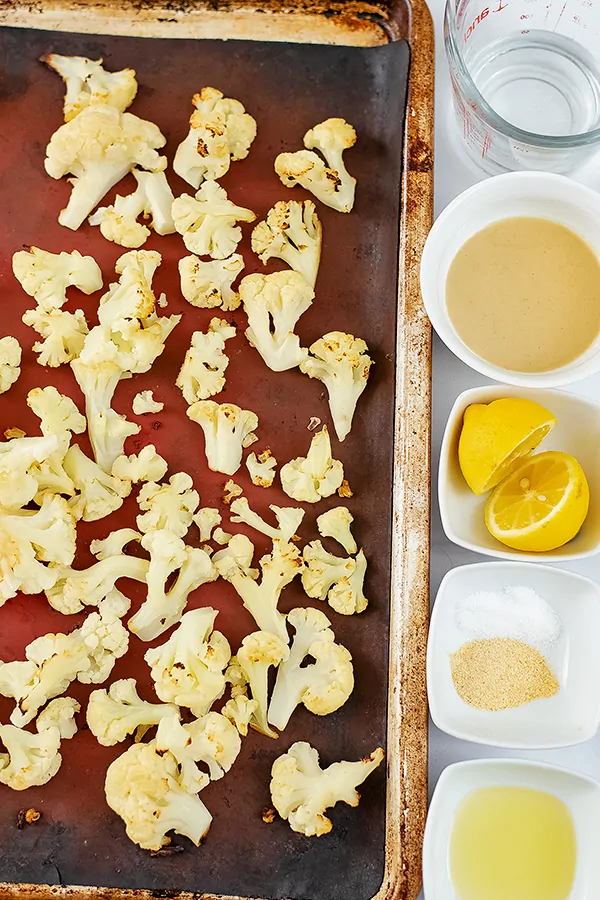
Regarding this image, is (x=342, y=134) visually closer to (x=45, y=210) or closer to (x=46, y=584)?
(x=45, y=210)

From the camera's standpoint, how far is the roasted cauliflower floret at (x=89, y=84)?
5.26 ft

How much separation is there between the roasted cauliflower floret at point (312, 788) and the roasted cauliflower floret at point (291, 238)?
2.77 feet

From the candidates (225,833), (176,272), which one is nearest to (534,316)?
(176,272)

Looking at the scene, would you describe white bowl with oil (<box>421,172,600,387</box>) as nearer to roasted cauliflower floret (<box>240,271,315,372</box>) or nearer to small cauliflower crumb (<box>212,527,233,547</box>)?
roasted cauliflower floret (<box>240,271,315,372</box>)

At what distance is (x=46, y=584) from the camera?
1417mm

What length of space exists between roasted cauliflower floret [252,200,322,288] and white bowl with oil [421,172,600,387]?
22 cm

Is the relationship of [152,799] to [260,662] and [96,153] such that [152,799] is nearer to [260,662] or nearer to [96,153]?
[260,662]

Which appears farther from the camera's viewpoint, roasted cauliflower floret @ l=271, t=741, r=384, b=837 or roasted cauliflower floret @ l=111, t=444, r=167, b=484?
roasted cauliflower floret @ l=111, t=444, r=167, b=484

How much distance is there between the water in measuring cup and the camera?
168cm

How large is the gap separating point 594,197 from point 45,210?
1004mm

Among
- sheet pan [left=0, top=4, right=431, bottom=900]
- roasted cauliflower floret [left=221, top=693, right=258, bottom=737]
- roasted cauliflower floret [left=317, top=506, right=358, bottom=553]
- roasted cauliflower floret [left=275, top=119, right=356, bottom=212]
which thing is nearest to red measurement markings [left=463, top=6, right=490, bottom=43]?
sheet pan [left=0, top=4, right=431, bottom=900]

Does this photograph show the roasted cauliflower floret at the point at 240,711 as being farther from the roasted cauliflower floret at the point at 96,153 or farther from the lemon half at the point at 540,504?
the roasted cauliflower floret at the point at 96,153

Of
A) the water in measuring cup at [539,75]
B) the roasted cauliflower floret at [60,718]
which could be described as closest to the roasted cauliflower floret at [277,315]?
the water in measuring cup at [539,75]

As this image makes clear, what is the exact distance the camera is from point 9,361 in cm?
152
